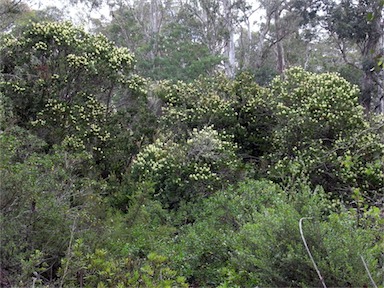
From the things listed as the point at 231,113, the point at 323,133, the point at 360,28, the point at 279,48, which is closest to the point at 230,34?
the point at 279,48

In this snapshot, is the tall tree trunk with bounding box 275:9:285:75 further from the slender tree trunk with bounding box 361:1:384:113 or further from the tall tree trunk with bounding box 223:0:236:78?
the slender tree trunk with bounding box 361:1:384:113

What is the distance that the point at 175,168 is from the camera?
826 centimetres

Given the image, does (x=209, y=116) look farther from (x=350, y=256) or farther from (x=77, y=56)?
(x=350, y=256)

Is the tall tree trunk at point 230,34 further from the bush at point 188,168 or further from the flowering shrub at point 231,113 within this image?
the bush at point 188,168

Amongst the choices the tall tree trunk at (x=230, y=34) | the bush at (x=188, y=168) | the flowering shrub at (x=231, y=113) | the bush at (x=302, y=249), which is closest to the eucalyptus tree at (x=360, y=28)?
the tall tree trunk at (x=230, y=34)

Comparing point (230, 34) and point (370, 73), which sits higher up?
point (230, 34)

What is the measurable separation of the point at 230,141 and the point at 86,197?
3935 mm

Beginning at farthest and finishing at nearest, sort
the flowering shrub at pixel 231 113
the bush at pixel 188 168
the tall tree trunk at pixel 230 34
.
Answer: the tall tree trunk at pixel 230 34 < the flowering shrub at pixel 231 113 < the bush at pixel 188 168

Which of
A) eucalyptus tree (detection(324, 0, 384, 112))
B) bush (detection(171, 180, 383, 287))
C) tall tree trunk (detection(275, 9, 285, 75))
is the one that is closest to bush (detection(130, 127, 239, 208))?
bush (detection(171, 180, 383, 287))

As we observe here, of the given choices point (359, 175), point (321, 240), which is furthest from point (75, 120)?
point (321, 240)

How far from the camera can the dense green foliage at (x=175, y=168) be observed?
140 inches

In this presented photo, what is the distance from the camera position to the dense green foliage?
3.57 meters

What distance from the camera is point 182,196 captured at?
841 cm

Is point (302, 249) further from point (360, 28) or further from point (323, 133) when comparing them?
point (360, 28)
